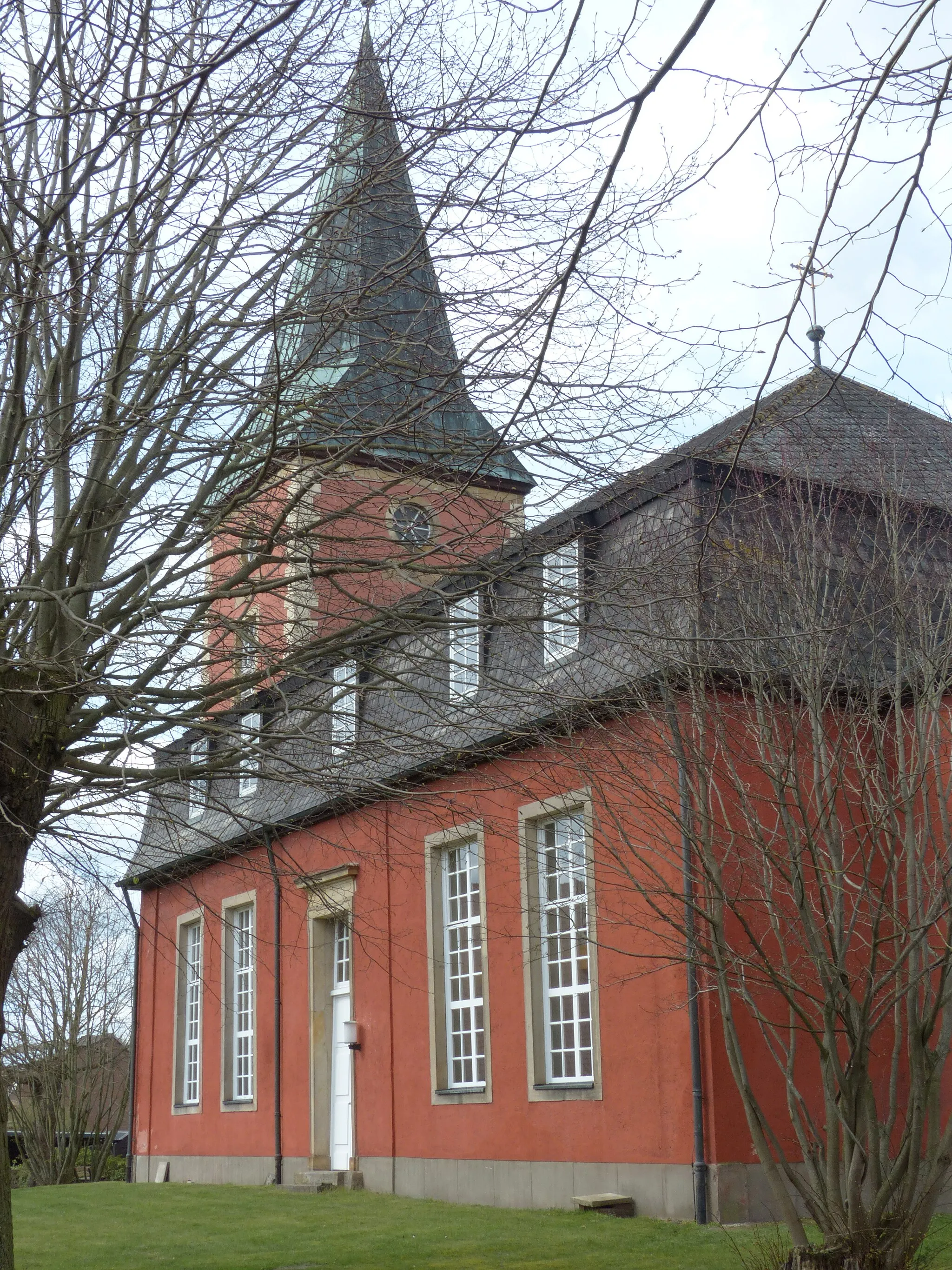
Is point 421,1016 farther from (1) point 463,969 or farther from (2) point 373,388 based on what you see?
(2) point 373,388

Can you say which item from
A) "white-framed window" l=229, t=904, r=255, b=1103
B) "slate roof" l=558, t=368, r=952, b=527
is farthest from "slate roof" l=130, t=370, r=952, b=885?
"white-framed window" l=229, t=904, r=255, b=1103

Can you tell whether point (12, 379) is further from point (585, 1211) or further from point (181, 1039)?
point (181, 1039)

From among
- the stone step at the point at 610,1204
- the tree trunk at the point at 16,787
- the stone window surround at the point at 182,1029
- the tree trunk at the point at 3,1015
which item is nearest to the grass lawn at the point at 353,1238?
the stone step at the point at 610,1204

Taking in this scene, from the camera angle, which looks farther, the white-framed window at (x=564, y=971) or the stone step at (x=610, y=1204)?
the white-framed window at (x=564, y=971)

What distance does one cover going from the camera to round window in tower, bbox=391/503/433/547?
8.22 m

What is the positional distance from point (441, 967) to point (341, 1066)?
10.1 ft

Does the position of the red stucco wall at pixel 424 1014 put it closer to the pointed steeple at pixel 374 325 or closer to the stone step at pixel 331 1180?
the stone step at pixel 331 1180

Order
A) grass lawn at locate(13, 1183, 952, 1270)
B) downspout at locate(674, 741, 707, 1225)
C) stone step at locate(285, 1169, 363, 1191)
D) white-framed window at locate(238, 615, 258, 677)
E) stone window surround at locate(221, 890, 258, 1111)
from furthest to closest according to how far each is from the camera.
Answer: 1. stone window surround at locate(221, 890, 258, 1111)
2. stone step at locate(285, 1169, 363, 1191)
3. downspout at locate(674, 741, 707, 1225)
4. grass lawn at locate(13, 1183, 952, 1270)
5. white-framed window at locate(238, 615, 258, 677)

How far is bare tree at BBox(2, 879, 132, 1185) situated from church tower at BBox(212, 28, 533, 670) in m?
15.9

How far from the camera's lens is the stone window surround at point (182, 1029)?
20984 mm

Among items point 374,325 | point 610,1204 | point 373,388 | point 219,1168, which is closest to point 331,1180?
point 219,1168

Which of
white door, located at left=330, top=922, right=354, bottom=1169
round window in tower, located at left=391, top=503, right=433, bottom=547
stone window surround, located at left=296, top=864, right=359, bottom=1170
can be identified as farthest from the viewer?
stone window surround, located at left=296, top=864, right=359, bottom=1170

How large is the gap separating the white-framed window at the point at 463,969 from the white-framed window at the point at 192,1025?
727 centimetres

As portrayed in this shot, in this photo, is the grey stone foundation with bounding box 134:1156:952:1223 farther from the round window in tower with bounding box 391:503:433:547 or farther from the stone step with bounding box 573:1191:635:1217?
the round window in tower with bounding box 391:503:433:547
